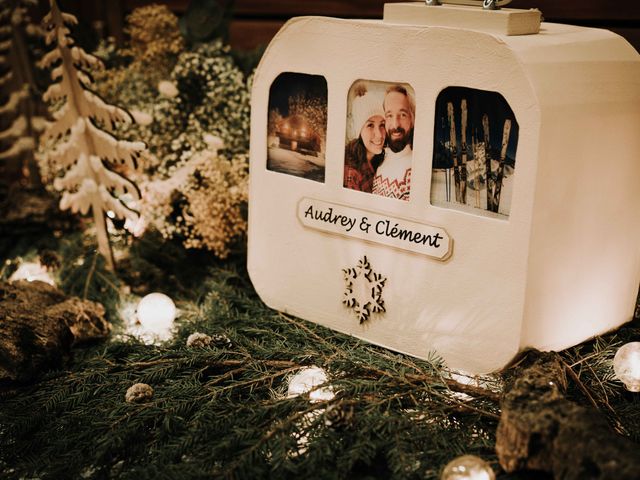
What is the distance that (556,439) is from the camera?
1.01 metres

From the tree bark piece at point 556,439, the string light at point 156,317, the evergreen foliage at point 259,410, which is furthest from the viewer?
the string light at point 156,317

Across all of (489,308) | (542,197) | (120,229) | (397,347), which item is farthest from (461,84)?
(120,229)

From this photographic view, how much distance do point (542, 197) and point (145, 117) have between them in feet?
3.50

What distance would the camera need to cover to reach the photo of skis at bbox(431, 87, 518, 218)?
3.93 ft

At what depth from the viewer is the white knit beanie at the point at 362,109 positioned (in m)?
1.36

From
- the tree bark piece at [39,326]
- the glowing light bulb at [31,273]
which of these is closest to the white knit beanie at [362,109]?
the tree bark piece at [39,326]

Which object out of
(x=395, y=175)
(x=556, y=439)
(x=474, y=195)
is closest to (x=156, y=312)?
(x=395, y=175)

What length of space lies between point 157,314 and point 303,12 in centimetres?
104

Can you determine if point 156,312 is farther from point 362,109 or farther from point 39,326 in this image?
point 362,109

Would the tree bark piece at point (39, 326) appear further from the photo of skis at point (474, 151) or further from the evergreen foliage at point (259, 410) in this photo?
the photo of skis at point (474, 151)

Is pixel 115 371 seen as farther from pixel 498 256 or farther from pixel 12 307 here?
pixel 498 256

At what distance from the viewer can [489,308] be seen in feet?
4.18

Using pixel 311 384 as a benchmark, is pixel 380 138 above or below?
above

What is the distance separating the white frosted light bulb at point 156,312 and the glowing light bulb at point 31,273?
40 centimetres
